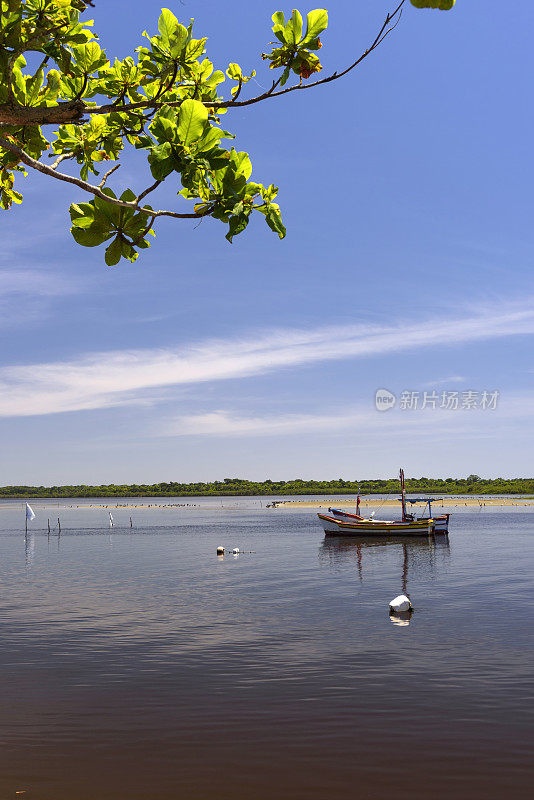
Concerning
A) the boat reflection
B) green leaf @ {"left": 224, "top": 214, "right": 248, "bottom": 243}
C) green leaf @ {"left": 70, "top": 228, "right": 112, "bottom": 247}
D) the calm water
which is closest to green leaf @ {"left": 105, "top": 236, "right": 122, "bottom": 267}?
green leaf @ {"left": 70, "top": 228, "right": 112, "bottom": 247}

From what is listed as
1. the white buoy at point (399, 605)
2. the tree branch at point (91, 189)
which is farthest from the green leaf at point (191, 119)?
the white buoy at point (399, 605)

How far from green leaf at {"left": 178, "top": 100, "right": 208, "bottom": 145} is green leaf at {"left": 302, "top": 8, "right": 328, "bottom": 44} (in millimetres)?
1679

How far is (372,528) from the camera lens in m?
77.4

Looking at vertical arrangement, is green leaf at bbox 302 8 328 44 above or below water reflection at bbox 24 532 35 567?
above

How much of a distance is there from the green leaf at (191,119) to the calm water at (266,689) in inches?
467

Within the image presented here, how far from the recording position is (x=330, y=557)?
58.2m

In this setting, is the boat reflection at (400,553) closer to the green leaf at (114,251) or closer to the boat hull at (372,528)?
the boat hull at (372,528)

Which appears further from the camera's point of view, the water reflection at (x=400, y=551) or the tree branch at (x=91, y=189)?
the water reflection at (x=400, y=551)

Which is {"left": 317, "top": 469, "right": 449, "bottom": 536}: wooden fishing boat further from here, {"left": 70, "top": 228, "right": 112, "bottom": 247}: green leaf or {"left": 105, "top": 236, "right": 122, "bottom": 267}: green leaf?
{"left": 70, "top": 228, "right": 112, "bottom": 247}: green leaf

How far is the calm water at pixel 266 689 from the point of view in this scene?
13.0 m

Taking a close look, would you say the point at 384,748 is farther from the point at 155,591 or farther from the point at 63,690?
the point at 155,591

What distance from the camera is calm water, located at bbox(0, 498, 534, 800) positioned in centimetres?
1305

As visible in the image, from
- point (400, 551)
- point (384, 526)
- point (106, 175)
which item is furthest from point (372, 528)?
point (106, 175)

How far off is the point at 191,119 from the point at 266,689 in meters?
17.2
